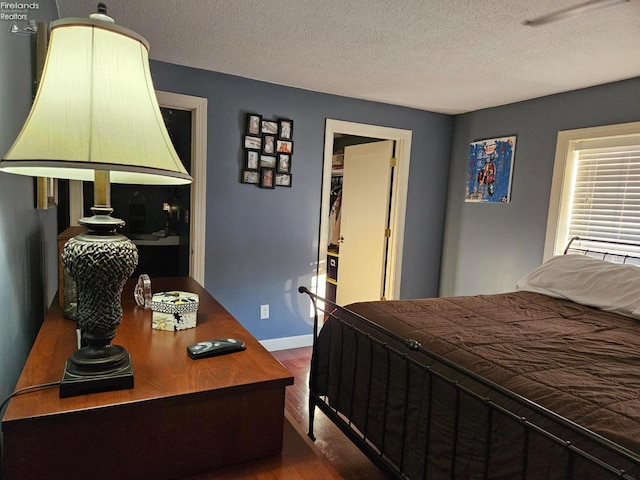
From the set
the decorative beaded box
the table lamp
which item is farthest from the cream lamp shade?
the decorative beaded box

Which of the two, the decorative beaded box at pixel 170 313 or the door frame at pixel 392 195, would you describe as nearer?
the decorative beaded box at pixel 170 313

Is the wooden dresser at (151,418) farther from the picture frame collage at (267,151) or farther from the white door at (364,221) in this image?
the white door at (364,221)

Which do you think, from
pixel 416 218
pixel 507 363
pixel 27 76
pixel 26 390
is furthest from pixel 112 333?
pixel 416 218

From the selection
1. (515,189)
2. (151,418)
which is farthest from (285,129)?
(151,418)

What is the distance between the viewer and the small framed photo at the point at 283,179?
3.42 meters

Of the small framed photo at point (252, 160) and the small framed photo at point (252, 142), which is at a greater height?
the small framed photo at point (252, 142)

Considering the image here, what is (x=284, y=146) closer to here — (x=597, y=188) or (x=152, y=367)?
(x=597, y=188)

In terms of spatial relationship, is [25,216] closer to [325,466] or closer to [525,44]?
[325,466]

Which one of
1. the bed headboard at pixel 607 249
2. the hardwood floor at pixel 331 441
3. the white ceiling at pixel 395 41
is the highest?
the white ceiling at pixel 395 41

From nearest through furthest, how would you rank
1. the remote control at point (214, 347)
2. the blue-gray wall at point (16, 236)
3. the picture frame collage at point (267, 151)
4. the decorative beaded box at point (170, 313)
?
the blue-gray wall at point (16, 236) → the remote control at point (214, 347) → the decorative beaded box at point (170, 313) → the picture frame collage at point (267, 151)

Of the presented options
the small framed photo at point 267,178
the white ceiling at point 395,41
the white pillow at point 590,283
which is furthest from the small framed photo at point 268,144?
the white pillow at point 590,283

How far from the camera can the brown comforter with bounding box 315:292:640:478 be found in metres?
1.21

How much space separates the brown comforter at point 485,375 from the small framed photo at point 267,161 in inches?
65.5

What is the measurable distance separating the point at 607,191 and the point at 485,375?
231cm
